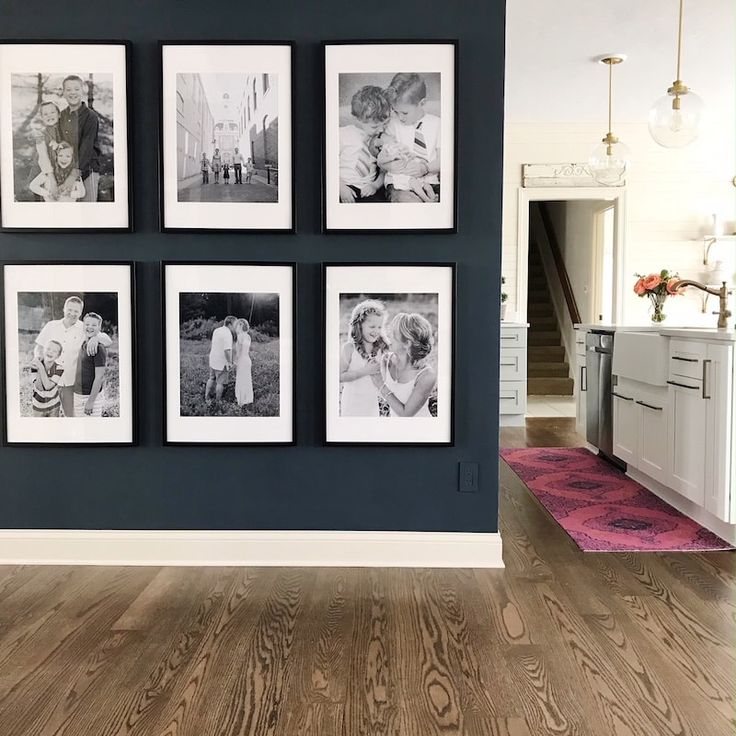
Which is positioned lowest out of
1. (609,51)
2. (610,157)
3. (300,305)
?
(300,305)

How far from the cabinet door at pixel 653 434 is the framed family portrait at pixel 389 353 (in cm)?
154

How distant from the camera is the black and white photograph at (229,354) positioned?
3.04 m

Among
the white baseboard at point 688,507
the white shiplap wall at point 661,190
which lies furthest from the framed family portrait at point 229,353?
the white shiplap wall at point 661,190

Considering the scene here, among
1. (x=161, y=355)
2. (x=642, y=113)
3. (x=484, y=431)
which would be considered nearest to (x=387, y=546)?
(x=484, y=431)

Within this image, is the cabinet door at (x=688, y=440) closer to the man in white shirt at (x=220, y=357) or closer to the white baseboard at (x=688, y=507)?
the white baseboard at (x=688, y=507)

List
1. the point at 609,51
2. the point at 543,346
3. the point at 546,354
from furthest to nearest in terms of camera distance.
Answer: the point at 543,346 < the point at 546,354 < the point at 609,51

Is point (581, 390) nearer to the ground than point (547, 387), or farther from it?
farther from it

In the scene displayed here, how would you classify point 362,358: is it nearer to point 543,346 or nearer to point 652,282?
point 652,282

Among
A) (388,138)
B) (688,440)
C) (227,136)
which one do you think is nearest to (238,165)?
(227,136)

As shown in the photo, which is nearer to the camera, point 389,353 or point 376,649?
point 376,649

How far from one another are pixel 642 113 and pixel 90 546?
20.8ft

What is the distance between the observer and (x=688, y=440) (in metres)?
3.65

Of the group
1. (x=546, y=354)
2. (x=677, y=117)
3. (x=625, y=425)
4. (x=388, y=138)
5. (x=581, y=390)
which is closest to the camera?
(x=388, y=138)

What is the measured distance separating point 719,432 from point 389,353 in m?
1.53
